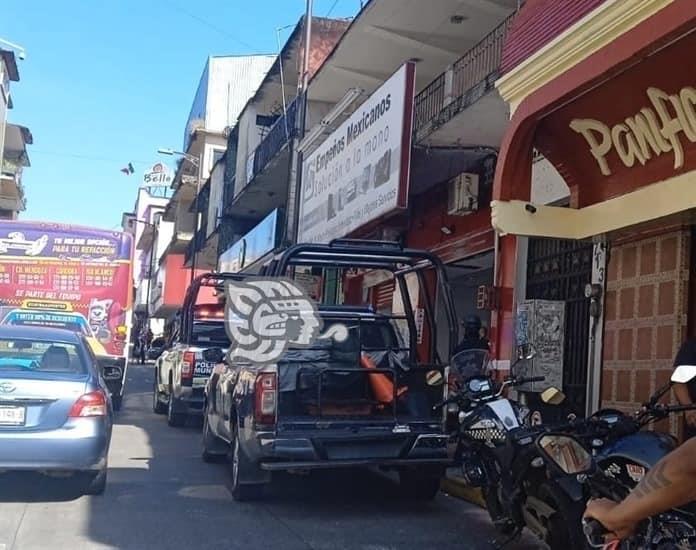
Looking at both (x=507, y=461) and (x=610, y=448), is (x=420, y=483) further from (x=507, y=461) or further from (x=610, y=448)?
(x=610, y=448)

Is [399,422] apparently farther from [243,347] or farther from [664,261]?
[664,261]

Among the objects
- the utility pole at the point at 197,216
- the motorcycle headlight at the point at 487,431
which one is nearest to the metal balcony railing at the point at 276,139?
the utility pole at the point at 197,216

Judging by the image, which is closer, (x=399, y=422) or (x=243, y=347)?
(x=399, y=422)

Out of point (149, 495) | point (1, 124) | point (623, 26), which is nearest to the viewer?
point (623, 26)

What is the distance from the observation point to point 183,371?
1327 centimetres

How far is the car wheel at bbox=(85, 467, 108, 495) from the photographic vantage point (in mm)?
7785

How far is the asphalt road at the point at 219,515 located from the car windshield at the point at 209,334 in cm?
410

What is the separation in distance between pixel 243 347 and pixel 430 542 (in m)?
3.49

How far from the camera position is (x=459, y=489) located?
861 centimetres

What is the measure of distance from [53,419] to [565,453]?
14.0ft

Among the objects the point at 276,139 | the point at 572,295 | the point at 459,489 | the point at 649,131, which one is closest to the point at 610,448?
the point at 459,489

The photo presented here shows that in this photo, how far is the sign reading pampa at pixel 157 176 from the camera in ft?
242

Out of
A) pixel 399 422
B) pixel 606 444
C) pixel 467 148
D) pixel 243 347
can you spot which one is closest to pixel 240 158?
pixel 467 148

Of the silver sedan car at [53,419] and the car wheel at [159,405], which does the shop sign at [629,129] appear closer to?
the silver sedan car at [53,419]
